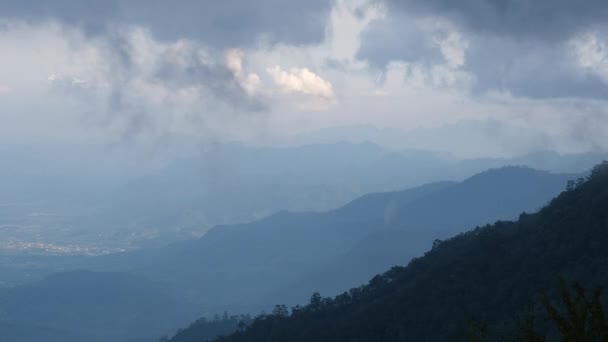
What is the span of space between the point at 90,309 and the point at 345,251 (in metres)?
62.0

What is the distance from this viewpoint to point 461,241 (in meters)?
60.6


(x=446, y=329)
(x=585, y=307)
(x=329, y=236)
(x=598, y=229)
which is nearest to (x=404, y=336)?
(x=446, y=329)

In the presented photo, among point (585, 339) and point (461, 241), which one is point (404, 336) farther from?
point (585, 339)

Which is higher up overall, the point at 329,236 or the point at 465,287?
the point at 329,236

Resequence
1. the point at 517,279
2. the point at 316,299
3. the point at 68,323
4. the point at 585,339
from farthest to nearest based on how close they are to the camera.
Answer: the point at 68,323 < the point at 316,299 < the point at 517,279 < the point at 585,339

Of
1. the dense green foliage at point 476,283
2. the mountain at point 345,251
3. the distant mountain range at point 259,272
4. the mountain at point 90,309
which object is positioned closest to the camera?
the dense green foliage at point 476,283

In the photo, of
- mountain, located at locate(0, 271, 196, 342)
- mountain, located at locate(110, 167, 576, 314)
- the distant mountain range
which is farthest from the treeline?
mountain, located at locate(110, 167, 576, 314)

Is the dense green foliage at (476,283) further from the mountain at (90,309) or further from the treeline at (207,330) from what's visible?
the mountain at (90,309)

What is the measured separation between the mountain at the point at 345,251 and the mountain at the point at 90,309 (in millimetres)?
10521

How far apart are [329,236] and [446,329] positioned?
153 meters

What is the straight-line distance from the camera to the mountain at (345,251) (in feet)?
480

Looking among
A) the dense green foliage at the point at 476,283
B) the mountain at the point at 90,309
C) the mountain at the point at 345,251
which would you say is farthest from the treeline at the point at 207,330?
the mountain at the point at 345,251

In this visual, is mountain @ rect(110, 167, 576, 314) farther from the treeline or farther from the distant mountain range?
the treeline

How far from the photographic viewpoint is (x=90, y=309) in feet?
468
